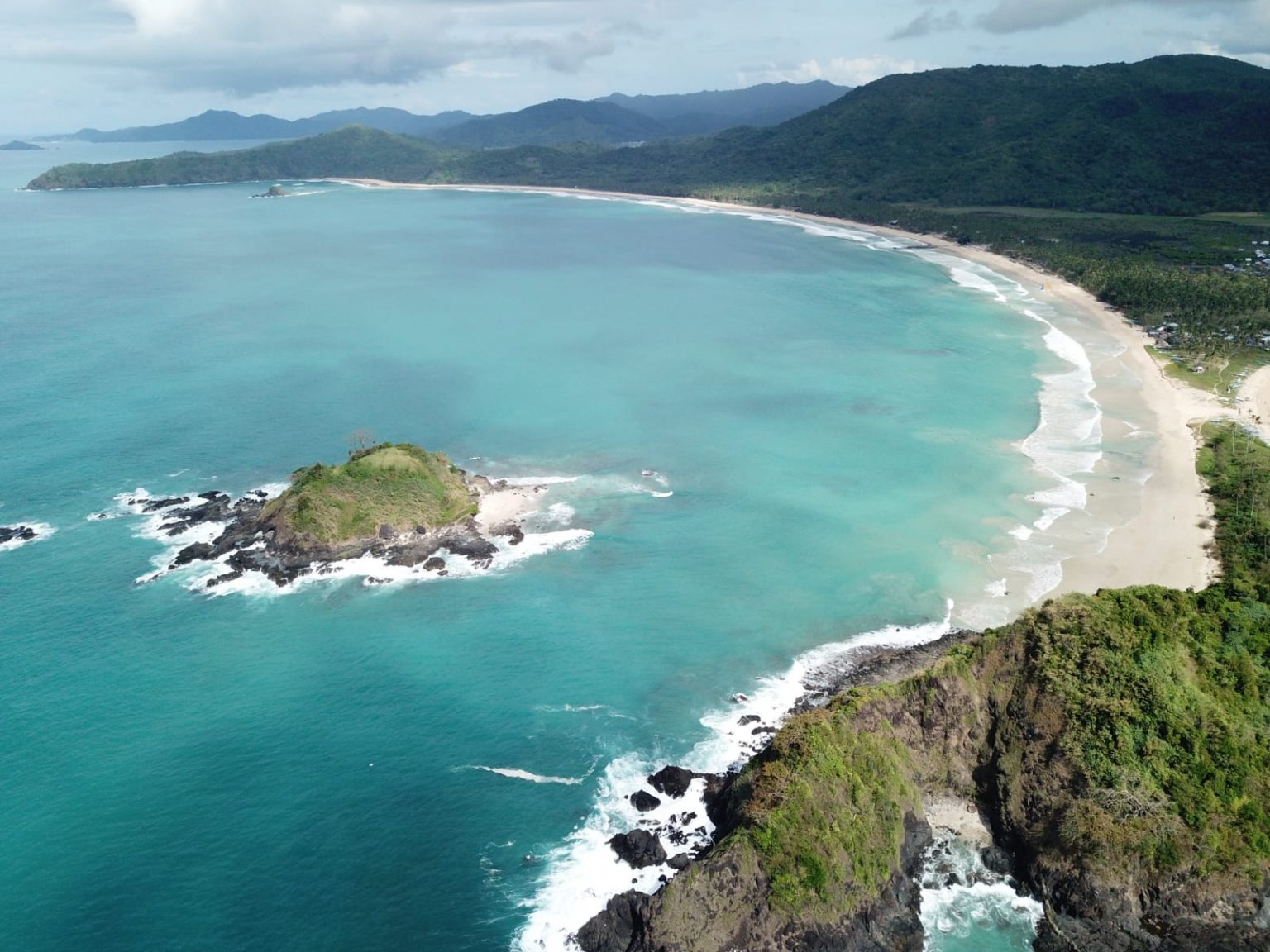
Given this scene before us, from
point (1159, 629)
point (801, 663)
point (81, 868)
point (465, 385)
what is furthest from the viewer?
point (465, 385)

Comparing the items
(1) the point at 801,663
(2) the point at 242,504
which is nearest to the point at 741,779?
(1) the point at 801,663

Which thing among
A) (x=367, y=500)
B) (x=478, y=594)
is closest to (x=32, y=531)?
(x=367, y=500)

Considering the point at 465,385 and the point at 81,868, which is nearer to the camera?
the point at 81,868

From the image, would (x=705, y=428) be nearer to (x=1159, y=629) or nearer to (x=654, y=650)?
(x=654, y=650)

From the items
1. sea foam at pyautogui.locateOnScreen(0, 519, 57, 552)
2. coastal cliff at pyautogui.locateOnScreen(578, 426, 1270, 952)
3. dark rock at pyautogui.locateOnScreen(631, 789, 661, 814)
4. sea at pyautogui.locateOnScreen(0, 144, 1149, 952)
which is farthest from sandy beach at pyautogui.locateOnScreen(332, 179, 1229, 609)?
sea foam at pyautogui.locateOnScreen(0, 519, 57, 552)

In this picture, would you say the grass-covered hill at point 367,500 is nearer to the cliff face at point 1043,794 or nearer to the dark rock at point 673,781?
the dark rock at point 673,781

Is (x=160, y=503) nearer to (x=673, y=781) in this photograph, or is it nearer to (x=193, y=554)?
(x=193, y=554)

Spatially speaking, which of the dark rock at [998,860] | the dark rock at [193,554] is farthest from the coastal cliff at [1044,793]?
the dark rock at [193,554]
